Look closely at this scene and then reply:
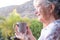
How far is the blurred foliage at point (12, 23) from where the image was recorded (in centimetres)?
433

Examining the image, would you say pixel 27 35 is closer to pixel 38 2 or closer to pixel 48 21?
pixel 48 21

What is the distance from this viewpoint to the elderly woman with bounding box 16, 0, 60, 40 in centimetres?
422

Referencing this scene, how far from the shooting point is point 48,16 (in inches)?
171

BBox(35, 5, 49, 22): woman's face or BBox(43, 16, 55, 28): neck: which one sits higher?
BBox(35, 5, 49, 22): woman's face

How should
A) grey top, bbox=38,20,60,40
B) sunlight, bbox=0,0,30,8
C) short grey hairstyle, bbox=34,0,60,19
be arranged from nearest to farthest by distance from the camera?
grey top, bbox=38,20,60,40
short grey hairstyle, bbox=34,0,60,19
sunlight, bbox=0,0,30,8

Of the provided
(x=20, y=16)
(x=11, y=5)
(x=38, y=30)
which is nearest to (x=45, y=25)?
(x=38, y=30)

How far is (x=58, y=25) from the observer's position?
4.24 meters

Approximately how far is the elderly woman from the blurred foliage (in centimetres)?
11

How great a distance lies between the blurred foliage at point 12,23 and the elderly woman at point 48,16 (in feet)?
0.34

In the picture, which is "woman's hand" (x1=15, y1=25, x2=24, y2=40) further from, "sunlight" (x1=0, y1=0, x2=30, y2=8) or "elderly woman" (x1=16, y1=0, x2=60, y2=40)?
"sunlight" (x1=0, y1=0, x2=30, y2=8)

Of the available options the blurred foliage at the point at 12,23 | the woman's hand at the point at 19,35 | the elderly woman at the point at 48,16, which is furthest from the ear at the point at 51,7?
the woman's hand at the point at 19,35

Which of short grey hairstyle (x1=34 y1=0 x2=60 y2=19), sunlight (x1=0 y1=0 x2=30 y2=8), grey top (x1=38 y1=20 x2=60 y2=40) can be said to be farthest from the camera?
sunlight (x1=0 y1=0 x2=30 y2=8)

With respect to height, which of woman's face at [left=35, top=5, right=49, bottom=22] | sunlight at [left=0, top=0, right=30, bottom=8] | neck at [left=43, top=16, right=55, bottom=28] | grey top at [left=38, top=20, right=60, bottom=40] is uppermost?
sunlight at [left=0, top=0, right=30, bottom=8]

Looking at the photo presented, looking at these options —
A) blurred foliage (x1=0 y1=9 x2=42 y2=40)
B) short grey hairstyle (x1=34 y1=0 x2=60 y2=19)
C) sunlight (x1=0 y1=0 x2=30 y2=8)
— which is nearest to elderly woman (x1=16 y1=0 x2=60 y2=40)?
short grey hairstyle (x1=34 y1=0 x2=60 y2=19)
